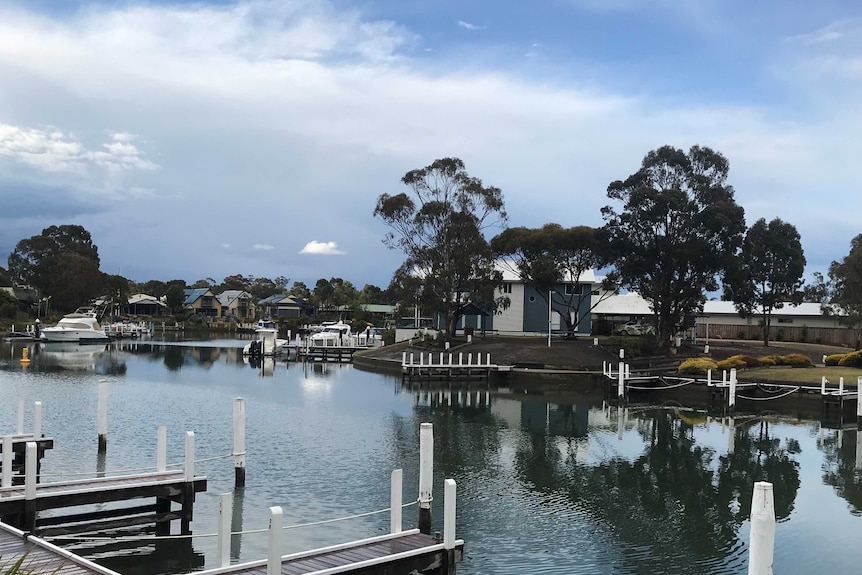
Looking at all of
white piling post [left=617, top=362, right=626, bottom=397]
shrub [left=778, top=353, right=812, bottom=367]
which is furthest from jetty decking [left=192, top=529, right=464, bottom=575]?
shrub [left=778, top=353, right=812, bottom=367]

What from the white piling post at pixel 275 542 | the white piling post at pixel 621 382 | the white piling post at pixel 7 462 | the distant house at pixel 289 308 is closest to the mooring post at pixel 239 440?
the white piling post at pixel 7 462

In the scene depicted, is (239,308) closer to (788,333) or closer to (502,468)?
(788,333)

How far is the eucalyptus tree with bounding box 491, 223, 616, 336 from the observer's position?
64312mm

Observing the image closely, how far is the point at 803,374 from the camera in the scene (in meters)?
46.8

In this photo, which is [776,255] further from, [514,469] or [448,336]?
[514,469]

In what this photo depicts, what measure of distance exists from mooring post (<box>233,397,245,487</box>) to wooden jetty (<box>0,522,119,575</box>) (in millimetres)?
A: 7551

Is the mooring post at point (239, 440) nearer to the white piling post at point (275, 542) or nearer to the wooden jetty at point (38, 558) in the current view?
the wooden jetty at point (38, 558)

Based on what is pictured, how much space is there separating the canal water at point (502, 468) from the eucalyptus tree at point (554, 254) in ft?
56.2

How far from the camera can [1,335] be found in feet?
321

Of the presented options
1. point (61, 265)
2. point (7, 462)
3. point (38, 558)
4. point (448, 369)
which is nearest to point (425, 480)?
point (38, 558)

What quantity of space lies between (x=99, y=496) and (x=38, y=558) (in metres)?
4.32

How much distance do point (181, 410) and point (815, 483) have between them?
26048 mm

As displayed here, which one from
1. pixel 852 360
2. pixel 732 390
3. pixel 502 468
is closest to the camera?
pixel 502 468

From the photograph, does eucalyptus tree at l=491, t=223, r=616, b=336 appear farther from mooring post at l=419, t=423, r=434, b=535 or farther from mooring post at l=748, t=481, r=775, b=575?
mooring post at l=748, t=481, r=775, b=575
